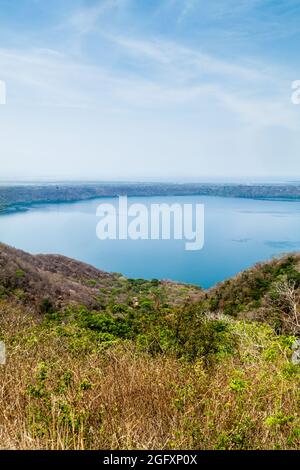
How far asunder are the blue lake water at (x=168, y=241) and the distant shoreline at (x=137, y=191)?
3.62 ft

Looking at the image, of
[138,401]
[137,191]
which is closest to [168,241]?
[137,191]

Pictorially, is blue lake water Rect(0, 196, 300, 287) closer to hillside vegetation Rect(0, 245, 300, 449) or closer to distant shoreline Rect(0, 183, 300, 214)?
distant shoreline Rect(0, 183, 300, 214)

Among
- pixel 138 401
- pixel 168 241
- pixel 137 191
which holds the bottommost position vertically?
pixel 168 241

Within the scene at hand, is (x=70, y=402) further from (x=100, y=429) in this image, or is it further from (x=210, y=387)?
(x=210, y=387)

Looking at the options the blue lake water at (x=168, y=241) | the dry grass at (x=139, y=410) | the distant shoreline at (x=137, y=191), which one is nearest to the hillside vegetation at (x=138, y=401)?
the dry grass at (x=139, y=410)

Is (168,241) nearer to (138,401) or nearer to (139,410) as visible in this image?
(138,401)

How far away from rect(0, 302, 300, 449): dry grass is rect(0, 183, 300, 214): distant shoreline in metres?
47.4

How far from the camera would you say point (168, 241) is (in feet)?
197

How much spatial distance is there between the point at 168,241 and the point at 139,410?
5756cm

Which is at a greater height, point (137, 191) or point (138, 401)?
point (137, 191)

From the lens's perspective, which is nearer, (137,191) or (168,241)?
(137,191)

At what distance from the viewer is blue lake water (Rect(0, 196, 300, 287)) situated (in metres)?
45.8

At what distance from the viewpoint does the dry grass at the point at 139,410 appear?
7.49 feet

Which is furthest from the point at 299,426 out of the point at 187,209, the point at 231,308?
the point at 187,209
